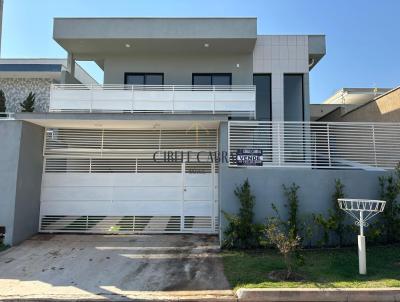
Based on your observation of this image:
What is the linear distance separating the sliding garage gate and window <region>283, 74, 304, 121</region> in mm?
4977

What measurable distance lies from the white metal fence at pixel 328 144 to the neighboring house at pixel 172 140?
45 mm

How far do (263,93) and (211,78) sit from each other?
91.9 inches

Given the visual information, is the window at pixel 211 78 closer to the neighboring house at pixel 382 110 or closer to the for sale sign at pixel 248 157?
the neighboring house at pixel 382 110

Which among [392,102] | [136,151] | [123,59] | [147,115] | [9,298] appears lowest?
[9,298]

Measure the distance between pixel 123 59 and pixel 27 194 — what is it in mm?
7491

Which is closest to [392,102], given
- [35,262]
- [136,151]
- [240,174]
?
[240,174]

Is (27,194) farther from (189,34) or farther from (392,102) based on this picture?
(392,102)

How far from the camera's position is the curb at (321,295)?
633cm

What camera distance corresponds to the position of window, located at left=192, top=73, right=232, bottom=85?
15.4m

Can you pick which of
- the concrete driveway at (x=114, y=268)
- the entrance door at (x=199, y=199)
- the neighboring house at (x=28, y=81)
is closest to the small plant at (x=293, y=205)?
the concrete driveway at (x=114, y=268)

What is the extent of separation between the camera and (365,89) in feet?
78.4

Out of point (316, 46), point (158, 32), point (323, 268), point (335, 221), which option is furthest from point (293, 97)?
point (323, 268)

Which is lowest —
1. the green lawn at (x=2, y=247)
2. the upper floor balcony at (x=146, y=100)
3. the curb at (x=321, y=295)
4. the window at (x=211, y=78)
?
the curb at (x=321, y=295)

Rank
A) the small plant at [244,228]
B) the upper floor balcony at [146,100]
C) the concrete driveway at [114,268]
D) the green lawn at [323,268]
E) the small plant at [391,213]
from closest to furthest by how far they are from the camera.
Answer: the concrete driveway at [114,268] < the green lawn at [323,268] < the small plant at [391,213] < the small plant at [244,228] < the upper floor balcony at [146,100]
